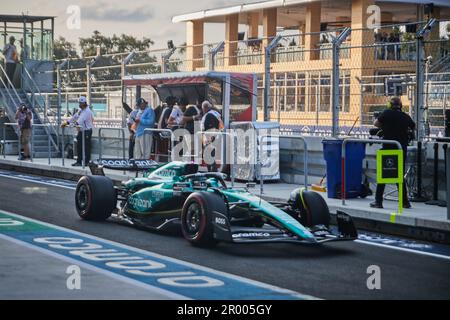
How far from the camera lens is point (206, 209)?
11.3 metres

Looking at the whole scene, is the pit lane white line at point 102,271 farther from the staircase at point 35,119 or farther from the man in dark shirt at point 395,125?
the staircase at point 35,119

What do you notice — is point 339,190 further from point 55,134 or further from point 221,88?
point 55,134

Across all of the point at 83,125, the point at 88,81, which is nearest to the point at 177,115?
the point at 83,125

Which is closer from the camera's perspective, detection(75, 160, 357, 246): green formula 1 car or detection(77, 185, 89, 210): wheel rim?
detection(75, 160, 357, 246): green formula 1 car

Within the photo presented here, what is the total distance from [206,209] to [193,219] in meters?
0.52

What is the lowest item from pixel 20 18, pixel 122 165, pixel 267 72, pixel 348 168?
pixel 348 168

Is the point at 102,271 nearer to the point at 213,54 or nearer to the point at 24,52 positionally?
the point at 213,54

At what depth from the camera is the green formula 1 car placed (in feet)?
37.0

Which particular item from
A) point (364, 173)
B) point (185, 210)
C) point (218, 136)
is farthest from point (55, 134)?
point (185, 210)

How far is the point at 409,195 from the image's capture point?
641 inches

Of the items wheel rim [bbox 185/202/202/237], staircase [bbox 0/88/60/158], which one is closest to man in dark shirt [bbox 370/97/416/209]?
wheel rim [bbox 185/202/202/237]

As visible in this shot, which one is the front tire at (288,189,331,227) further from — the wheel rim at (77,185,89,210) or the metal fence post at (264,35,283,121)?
the metal fence post at (264,35,283,121)

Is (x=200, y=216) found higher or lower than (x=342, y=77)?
lower

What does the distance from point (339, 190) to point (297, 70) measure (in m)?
4.11
